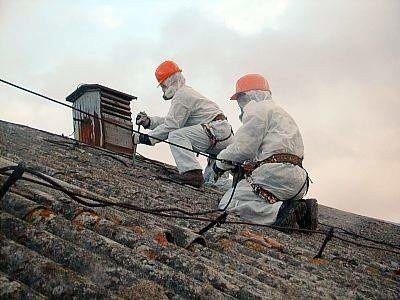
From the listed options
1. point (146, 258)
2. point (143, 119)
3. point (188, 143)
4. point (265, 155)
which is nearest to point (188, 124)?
point (188, 143)

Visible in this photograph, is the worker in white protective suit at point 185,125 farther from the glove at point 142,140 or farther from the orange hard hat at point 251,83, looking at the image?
the orange hard hat at point 251,83

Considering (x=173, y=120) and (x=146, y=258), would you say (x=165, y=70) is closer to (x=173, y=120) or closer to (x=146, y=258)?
(x=173, y=120)

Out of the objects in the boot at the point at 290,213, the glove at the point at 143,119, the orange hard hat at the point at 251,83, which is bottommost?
the boot at the point at 290,213

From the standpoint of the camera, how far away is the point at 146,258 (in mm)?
2008

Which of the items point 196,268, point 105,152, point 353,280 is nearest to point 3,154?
point 105,152

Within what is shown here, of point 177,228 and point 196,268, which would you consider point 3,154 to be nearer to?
point 177,228

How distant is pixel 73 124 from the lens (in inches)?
300

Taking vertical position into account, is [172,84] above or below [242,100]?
above

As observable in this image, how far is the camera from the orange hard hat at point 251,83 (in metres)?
5.16

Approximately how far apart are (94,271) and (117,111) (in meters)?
5.77

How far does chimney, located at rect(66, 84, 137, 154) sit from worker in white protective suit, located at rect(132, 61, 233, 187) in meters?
0.81

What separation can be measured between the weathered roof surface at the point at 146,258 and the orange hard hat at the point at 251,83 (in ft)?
5.23

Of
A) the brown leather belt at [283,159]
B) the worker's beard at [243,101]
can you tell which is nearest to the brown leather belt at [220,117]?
the worker's beard at [243,101]

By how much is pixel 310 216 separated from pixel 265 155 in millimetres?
710
